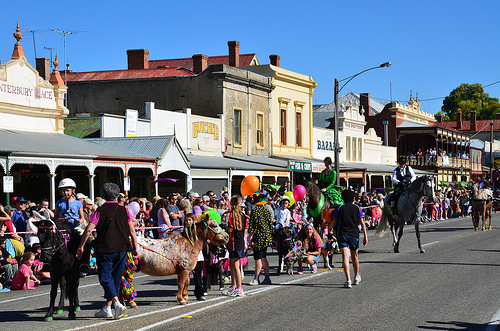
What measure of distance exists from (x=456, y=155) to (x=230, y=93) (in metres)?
44.3

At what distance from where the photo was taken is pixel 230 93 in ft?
122

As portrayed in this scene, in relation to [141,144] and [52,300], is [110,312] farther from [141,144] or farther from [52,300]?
[141,144]

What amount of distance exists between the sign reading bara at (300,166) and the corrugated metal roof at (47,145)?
1367cm

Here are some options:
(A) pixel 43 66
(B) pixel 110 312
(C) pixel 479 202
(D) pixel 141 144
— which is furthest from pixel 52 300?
(A) pixel 43 66

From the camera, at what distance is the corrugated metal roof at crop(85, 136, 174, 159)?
2618 cm

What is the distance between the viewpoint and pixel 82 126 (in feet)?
97.3

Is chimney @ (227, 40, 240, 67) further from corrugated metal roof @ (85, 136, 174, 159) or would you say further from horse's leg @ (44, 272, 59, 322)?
horse's leg @ (44, 272, 59, 322)

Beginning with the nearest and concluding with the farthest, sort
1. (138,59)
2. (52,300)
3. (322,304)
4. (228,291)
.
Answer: (52,300), (322,304), (228,291), (138,59)

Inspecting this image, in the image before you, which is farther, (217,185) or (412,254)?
(217,185)

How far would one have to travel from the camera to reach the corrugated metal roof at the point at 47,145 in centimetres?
2073

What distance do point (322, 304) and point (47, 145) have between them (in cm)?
1454

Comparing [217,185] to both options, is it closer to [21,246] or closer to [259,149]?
[259,149]

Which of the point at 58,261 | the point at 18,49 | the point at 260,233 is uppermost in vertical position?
the point at 18,49

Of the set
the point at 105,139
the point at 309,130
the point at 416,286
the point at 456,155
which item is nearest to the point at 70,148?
the point at 105,139
